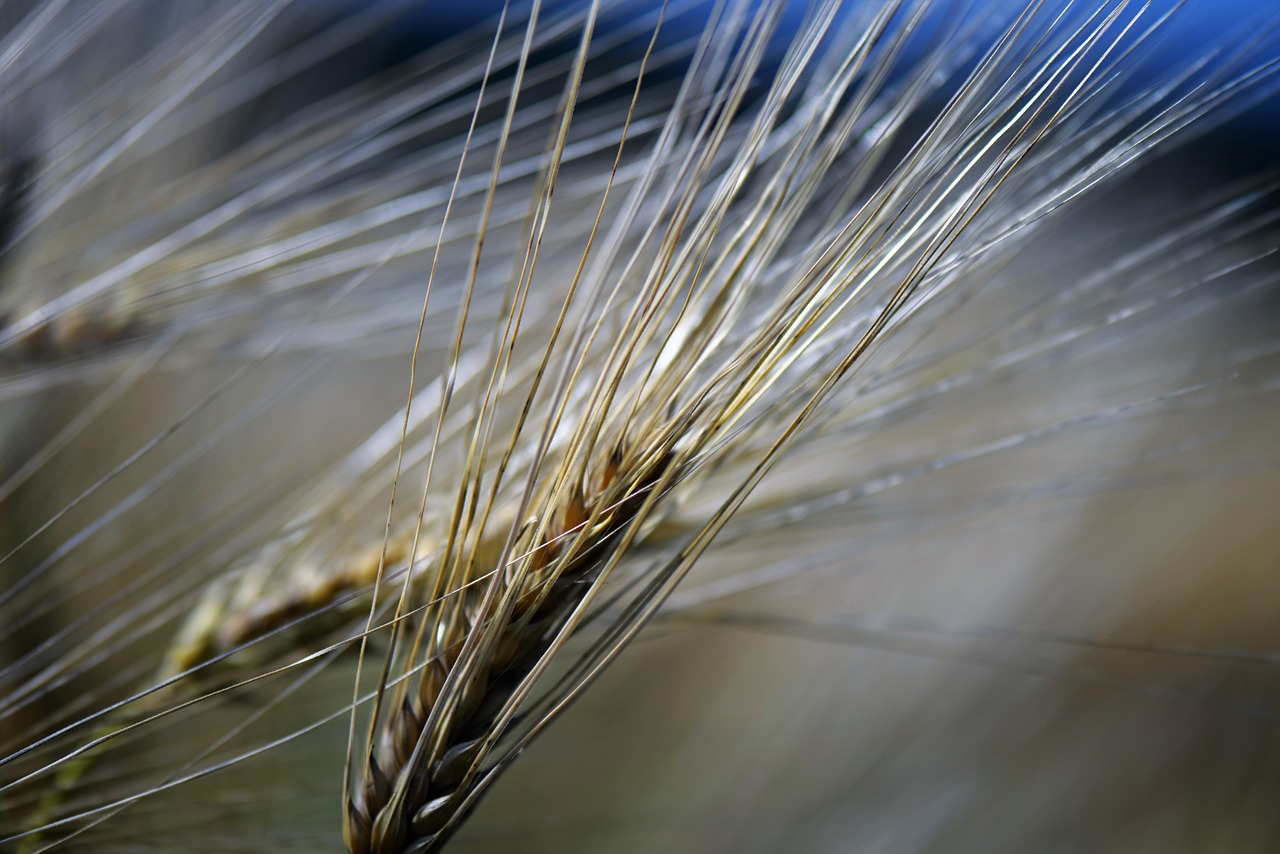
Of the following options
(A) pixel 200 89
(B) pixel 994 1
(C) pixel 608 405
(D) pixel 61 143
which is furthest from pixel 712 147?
(A) pixel 200 89

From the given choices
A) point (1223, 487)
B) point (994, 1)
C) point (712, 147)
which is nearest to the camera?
point (712, 147)

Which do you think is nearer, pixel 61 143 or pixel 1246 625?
pixel 61 143

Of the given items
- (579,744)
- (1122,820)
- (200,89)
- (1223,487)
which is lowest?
(1122,820)

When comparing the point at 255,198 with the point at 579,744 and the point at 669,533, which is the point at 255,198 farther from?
the point at 579,744

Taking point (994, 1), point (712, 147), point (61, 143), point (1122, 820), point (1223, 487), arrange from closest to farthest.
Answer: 1. point (712, 147)
2. point (994, 1)
3. point (61, 143)
4. point (1122, 820)
5. point (1223, 487)

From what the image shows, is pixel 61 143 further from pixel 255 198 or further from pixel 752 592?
pixel 752 592

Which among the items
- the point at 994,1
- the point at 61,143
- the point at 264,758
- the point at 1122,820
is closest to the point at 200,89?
the point at 61,143

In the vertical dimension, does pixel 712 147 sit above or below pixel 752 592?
above
